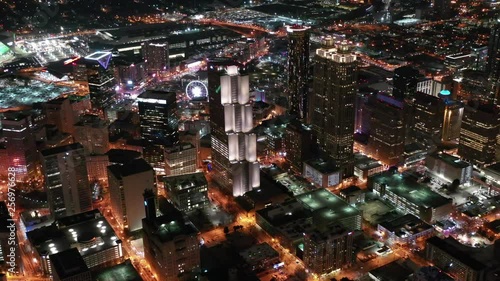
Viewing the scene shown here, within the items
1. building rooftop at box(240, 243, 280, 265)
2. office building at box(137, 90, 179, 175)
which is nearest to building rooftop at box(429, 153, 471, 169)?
building rooftop at box(240, 243, 280, 265)

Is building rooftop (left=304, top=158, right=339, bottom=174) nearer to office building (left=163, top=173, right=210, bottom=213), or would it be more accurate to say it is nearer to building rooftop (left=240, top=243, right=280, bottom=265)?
office building (left=163, top=173, right=210, bottom=213)

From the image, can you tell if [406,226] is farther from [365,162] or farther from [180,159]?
[180,159]

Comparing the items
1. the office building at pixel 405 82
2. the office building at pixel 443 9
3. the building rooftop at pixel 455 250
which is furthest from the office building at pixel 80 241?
the office building at pixel 443 9

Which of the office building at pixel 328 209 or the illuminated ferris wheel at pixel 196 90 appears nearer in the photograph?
the office building at pixel 328 209

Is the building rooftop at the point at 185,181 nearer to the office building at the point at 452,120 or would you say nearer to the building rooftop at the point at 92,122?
the building rooftop at the point at 92,122

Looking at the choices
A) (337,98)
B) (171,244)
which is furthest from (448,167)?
(171,244)
